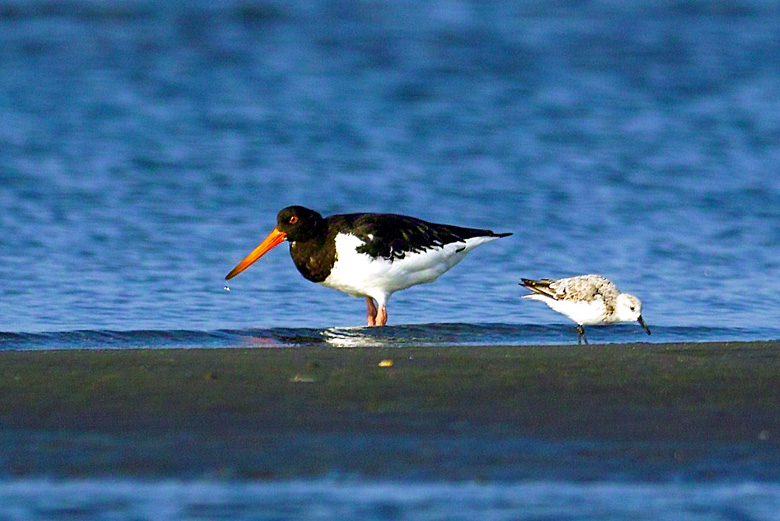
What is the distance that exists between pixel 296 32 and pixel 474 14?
4.37 meters

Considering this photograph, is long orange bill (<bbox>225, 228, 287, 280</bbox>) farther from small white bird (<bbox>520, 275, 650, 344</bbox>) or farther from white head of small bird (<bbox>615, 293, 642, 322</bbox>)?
white head of small bird (<bbox>615, 293, 642, 322</bbox>)

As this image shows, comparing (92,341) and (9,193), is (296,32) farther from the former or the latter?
(92,341)

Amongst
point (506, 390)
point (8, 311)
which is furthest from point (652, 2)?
point (506, 390)

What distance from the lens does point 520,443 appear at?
224 inches

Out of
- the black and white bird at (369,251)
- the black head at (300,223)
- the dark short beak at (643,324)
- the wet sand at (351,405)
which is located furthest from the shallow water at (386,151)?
the wet sand at (351,405)

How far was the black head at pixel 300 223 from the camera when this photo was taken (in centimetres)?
1052

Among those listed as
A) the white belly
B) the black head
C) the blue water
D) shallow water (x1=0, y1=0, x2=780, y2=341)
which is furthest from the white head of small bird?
the black head

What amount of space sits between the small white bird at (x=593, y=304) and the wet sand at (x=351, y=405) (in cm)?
124

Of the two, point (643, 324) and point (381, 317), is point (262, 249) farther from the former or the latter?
point (643, 324)

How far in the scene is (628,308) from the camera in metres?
9.08

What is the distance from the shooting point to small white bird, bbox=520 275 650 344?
9047 mm

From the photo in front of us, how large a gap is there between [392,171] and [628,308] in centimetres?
723

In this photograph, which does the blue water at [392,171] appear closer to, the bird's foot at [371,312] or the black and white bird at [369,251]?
the bird's foot at [371,312]

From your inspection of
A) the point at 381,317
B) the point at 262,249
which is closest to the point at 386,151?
the point at 262,249
